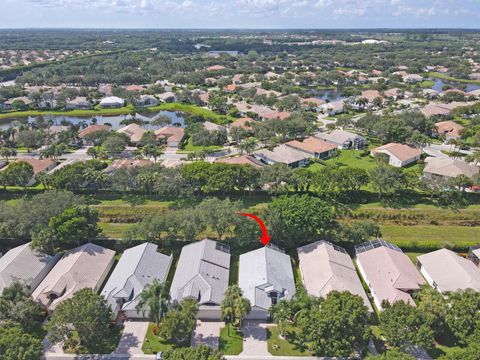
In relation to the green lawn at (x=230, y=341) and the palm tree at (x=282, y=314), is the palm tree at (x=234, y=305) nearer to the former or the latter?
the green lawn at (x=230, y=341)

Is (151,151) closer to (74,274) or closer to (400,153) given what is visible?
(74,274)

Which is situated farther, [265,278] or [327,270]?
[327,270]

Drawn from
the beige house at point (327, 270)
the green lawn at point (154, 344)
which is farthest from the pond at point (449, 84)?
the green lawn at point (154, 344)

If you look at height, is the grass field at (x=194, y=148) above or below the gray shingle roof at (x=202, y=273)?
below

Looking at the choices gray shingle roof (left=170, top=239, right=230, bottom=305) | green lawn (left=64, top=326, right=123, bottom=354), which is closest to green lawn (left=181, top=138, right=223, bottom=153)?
gray shingle roof (left=170, top=239, right=230, bottom=305)

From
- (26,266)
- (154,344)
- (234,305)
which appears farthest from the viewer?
(26,266)

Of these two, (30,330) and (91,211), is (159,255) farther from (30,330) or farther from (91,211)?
(30,330)

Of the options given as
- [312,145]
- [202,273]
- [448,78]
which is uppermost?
[202,273]

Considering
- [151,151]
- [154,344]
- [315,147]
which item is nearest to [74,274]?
[154,344]
